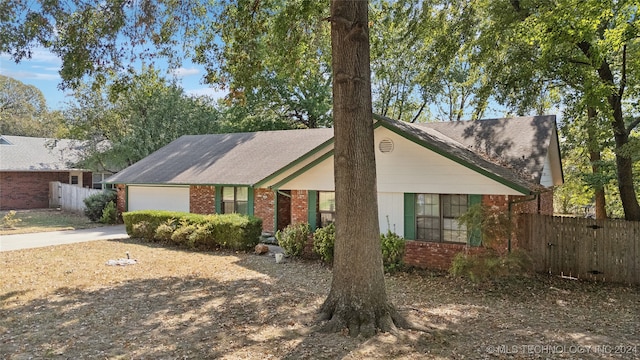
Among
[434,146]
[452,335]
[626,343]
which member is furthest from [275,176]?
[626,343]

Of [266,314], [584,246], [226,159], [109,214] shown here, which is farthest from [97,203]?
[584,246]

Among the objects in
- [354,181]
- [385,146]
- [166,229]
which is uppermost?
[385,146]

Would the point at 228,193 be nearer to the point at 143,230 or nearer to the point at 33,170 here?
the point at 143,230

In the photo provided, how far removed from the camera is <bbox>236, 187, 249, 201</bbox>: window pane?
17.8m

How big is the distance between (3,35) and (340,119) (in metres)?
6.46

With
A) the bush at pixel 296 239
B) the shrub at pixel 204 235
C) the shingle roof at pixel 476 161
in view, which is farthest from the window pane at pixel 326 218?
the shrub at pixel 204 235

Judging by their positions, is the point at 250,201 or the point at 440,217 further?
the point at 250,201

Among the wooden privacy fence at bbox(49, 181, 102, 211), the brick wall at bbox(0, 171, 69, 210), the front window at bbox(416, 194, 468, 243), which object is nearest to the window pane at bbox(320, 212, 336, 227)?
the front window at bbox(416, 194, 468, 243)

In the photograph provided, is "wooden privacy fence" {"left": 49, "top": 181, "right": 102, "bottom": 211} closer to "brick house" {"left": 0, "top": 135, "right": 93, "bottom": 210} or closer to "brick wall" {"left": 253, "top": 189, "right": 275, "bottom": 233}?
"brick house" {"left": 0, "top": 135, "right": 93, "bottom": 210}

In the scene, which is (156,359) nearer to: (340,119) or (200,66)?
(340,119)

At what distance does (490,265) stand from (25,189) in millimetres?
28885

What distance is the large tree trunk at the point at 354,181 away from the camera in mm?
6637

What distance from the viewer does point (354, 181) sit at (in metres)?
6.67

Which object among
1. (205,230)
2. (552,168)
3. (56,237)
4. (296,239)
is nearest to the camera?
(296,239)
